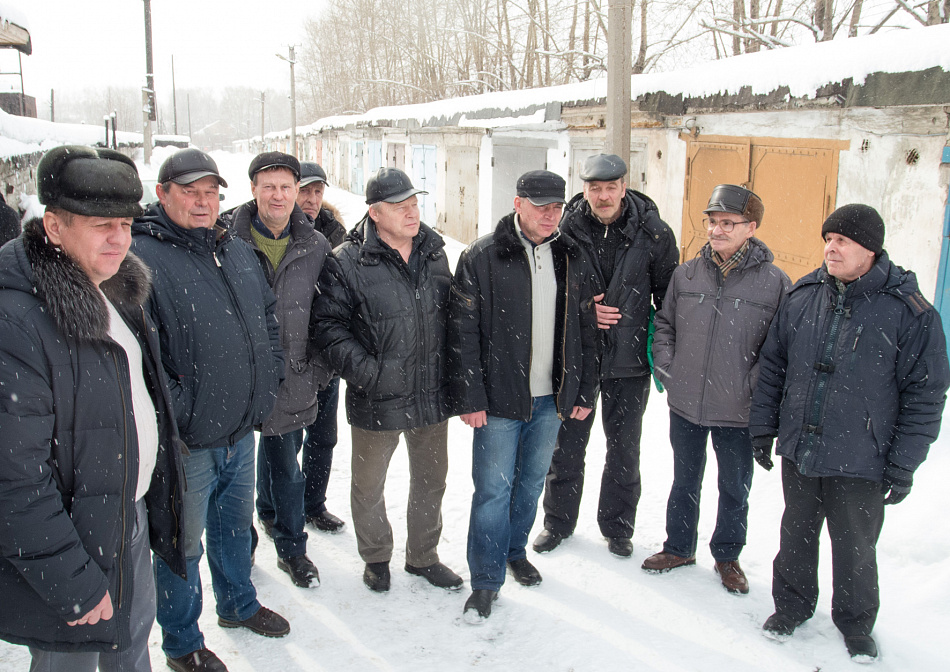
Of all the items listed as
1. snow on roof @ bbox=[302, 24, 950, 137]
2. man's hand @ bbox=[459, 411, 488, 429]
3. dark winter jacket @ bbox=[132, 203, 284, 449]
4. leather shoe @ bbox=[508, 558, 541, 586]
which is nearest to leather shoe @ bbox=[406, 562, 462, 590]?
leather shoe @ bbox=[508, 558, 541, 586]

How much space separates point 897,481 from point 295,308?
2653mm

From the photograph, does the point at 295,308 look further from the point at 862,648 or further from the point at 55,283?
the point at 862,648

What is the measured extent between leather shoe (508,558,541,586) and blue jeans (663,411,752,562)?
0.71 metres

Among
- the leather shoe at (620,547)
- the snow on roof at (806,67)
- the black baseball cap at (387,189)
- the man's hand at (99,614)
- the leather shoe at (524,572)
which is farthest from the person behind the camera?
the snow on roof at (806,67)

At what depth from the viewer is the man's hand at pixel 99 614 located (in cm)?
182

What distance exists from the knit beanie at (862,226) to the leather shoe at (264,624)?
2.79 meters

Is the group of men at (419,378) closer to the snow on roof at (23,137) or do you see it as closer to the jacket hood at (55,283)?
the jacket hood at (55,283)

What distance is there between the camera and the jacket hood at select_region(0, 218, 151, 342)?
1761mm

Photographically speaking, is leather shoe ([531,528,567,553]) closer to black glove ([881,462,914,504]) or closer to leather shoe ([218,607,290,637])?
leather shoe ([218,607,290,637])

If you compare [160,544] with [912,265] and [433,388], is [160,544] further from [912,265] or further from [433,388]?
[912,265]

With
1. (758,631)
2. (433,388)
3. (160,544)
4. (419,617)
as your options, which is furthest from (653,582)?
(160,544)

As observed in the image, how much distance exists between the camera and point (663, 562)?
11.5 feet

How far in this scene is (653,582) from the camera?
3.43 metres

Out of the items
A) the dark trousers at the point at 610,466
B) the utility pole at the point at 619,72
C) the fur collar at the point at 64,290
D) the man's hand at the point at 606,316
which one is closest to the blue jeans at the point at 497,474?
the dark trousers at the point at 610,466
